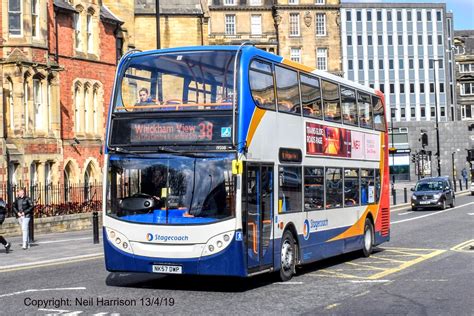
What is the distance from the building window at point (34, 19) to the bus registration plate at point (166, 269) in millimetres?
23673

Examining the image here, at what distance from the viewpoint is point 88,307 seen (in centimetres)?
1049

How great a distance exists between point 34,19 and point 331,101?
21.5 m

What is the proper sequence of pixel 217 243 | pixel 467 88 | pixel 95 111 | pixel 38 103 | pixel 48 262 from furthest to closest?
1. pixel 467 88
2. pixel 95 111
3. pixel 38 103
4. pixel 48 262
5. pixel 217 243

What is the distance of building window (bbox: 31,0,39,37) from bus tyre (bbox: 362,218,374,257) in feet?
67.0

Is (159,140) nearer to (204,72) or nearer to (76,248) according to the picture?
(204,72)

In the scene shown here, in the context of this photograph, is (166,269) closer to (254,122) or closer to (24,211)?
(254,122)

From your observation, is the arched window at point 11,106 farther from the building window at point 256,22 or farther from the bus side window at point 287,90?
the building window at point 256,22

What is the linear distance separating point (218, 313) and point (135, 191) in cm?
302

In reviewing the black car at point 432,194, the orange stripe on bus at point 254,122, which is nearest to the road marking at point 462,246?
the orange stripe on bus at point 254,122

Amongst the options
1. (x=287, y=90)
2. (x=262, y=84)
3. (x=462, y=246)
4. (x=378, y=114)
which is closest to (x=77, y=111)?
(x=378, y=114)

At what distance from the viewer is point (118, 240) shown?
40.0 ft

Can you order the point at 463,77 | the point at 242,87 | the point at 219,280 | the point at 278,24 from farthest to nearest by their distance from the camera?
the point at 463,77 < the point at 278,24 < the point at 219,280 < the point at 242,87

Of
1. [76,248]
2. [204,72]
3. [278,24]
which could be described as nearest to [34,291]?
[204,72]

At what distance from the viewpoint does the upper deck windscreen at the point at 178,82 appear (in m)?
12.0
